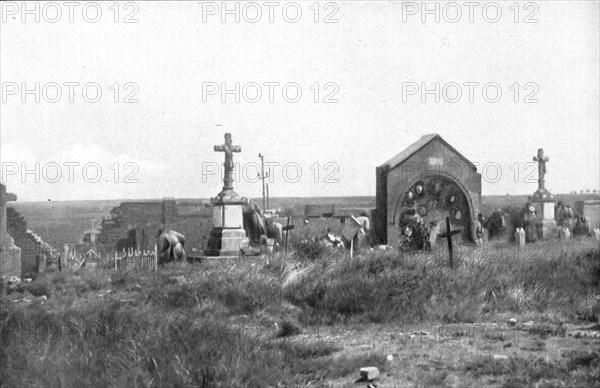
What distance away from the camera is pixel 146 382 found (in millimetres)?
5633

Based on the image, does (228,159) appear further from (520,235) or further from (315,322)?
(520,235)

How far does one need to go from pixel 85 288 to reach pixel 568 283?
345 inches

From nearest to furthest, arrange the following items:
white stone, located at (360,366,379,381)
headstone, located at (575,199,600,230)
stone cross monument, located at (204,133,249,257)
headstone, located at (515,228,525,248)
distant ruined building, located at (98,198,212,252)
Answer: white stone, located at (360,366,379,381) → stone cross monument, located at (204,133,249,257) → headstone, located at (515,228,525,248) → headstone, located at (575,199,600,230) → distant ruined building, located at (98,198,212,252)

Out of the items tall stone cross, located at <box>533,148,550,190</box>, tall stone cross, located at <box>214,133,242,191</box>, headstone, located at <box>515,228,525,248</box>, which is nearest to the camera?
tall stone cross, located at <box>214,133,242,191</box>

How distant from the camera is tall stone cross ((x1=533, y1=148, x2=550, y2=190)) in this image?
20719 millimetres

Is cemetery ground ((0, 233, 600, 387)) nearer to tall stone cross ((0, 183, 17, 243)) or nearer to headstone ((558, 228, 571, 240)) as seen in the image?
tall stone cross ((0, 183, 17, 243))

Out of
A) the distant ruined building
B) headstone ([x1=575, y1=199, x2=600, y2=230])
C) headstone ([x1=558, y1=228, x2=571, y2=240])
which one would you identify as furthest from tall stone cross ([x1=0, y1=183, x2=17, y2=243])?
headstone ([x1=575, y1=199, x2=600, y2=230])

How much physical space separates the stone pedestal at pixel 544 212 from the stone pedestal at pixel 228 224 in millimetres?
10697

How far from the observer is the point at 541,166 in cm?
2138

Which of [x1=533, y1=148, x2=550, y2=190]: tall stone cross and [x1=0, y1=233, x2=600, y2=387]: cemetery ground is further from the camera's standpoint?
[x1=533, y1=148, x2=550, y2=190]: tall stone cross

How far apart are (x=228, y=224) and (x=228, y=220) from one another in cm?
10

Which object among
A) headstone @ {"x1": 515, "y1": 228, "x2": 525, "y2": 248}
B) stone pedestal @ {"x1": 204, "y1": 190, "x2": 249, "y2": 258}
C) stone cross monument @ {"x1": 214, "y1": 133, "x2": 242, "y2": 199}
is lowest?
headstone @ {"x1": 515, "y1": 228, "x2": 525, "y2": 248}

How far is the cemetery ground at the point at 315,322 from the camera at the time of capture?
6.11 metres

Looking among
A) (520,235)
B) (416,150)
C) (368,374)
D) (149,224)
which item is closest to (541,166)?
(520,235)
